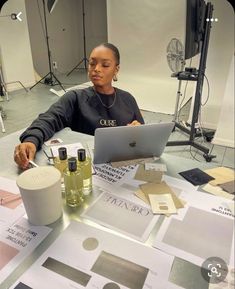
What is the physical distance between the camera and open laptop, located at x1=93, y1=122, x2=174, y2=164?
2.13 ft

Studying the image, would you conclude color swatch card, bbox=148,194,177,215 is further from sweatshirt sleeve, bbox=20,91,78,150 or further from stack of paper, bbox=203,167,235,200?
sweatshirt sleeve, bbox=20,91,78,150

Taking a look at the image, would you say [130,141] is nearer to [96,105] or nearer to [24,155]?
[24,155]

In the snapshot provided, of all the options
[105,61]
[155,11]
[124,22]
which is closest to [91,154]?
[105,61]

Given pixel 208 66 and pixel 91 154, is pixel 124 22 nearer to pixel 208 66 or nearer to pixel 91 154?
pixel 91 154

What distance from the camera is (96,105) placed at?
1.06m

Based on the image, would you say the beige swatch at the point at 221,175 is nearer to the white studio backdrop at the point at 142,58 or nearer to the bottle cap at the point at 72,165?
the bottle cap at the point at 72,165

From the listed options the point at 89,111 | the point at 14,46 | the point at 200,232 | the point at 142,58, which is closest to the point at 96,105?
the point at 89,111

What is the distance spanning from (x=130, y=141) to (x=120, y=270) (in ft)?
1.16

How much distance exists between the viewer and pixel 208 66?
13.6 inches

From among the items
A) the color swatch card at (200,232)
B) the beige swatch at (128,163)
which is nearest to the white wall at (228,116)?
the color swatch card at (200,232)

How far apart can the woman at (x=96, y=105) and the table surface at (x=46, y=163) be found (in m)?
0.07

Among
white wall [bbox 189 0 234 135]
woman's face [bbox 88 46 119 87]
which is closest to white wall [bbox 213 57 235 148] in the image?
white wall [bbox 189 0 234 135]

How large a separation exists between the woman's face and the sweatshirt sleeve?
5.7 inches

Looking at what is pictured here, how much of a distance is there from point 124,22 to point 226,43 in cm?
156
